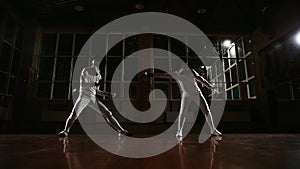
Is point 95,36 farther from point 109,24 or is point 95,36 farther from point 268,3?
point 268,3

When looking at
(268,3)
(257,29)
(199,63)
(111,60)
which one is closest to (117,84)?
(111,60)

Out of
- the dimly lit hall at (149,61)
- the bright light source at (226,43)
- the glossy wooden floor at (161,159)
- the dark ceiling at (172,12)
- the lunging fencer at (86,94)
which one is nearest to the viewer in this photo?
the glossy wooden floor at (161,159)

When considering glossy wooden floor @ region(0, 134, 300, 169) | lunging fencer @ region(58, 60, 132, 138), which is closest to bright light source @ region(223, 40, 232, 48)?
lunging fencer @ region(58, 60, 132, 138)

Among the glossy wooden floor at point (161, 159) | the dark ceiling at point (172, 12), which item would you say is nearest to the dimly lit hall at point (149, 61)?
the dark ceiling at point (172, 12)

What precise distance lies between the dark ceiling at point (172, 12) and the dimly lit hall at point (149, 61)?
21 millimetres

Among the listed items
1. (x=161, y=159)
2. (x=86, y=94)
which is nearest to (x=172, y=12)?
(x=86, y=94)

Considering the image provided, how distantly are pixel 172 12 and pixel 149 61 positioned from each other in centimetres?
138

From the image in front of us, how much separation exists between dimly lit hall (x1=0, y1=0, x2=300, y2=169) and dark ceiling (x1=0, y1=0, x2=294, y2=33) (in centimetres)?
2

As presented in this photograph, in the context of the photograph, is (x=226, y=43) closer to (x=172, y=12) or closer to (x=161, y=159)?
(x=172, y=12)

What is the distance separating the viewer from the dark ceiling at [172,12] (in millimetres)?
3977

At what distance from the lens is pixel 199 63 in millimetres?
4254

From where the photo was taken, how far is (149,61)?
12.7 ft

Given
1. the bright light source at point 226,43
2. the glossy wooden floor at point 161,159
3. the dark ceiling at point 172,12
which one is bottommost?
the glossy wooden floor at point 161,159

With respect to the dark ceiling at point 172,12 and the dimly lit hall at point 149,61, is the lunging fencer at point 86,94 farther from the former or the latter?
the dark ceiling at point 172,12
